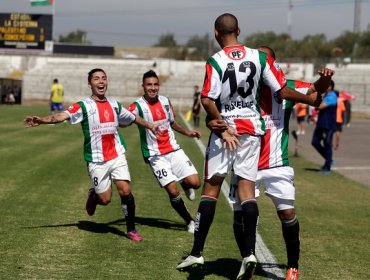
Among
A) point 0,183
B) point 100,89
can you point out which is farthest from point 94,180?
point 0,183

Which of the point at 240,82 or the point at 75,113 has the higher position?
the point at 240,82

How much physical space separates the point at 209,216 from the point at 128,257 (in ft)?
4.46

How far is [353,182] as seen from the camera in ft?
50.9

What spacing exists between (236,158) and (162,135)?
324 cm

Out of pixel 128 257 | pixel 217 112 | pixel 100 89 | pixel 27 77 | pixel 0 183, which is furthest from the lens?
pixel 27 77

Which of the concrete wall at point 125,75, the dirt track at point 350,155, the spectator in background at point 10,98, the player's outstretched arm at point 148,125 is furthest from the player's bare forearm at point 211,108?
the concrete wall at point 125,75

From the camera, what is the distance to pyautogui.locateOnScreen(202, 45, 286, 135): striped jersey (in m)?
6.30

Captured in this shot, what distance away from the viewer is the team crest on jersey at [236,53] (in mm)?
6320

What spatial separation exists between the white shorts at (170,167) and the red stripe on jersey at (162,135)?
8cm

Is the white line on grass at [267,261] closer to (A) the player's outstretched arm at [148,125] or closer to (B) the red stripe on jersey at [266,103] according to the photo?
(B) the red stripe on jersey at [266,103]

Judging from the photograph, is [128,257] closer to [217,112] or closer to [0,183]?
[217,112]

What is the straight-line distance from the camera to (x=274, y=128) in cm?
678

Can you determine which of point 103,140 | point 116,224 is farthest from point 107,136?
point 116,224

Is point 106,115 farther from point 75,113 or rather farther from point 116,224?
point 116,224
